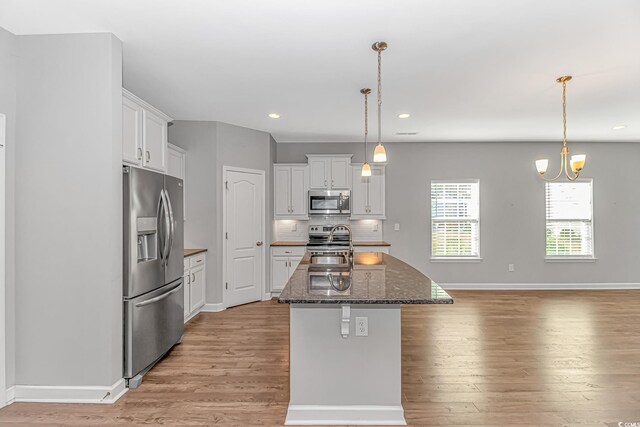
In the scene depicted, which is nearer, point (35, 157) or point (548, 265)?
point (35, 157)

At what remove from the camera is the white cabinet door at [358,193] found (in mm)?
5809

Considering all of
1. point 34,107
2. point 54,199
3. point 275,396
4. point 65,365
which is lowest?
point 275,396

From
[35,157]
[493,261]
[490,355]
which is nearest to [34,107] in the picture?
[35,157]

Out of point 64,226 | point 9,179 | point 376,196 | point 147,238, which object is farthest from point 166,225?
point 376,196

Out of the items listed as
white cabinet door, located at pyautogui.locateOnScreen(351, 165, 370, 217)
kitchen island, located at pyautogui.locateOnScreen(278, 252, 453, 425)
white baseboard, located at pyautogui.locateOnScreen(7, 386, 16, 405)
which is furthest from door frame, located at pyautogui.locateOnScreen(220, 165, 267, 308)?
kitchen island, located at pyautogui.locateOnScreen(278, 252, 453, 425)

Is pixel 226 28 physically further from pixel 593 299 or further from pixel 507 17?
pixel 593 299

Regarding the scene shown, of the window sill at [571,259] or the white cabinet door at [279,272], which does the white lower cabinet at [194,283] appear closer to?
the white cabinet door at [279,272]

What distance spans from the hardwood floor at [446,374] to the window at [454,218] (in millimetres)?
1714

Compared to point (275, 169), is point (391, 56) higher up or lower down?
higher up

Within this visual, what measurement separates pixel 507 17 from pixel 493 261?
4623 mm

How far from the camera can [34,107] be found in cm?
243

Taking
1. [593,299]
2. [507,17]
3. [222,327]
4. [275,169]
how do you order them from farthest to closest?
[275,169], [593,299], [222,327], [507,17]

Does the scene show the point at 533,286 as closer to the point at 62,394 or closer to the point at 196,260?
the point at 196,260

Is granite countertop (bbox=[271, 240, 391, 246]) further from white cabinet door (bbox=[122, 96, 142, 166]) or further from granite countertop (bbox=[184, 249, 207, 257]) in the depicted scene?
white cabinet door (bbox=[122, 96, 142, 166])
